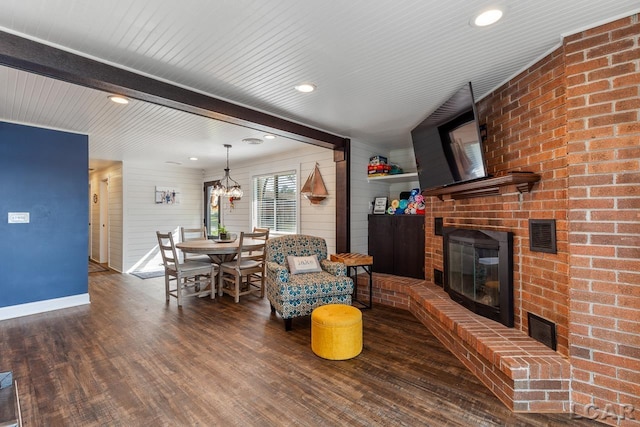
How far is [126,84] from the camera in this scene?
2.31 meters

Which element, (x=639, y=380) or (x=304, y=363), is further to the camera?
(x=304, y=363)

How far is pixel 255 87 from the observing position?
8.90 ft

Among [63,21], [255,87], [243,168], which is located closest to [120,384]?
[63,21]

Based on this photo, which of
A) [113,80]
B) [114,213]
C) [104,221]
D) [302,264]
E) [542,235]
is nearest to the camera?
[542,235]

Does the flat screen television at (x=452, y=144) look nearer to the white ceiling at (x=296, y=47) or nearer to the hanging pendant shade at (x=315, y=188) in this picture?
the white ceiling at (x=296, y=47)

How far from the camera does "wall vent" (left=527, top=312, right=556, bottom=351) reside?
6.73 feet

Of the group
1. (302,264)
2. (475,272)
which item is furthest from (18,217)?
(475,272)

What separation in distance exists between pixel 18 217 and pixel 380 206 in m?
4.85

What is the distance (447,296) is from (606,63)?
7.66 feet

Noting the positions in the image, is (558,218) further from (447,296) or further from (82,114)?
(82,114)

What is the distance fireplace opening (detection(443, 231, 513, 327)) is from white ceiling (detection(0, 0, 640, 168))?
1402mm

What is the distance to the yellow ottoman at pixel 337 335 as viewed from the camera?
2.52 metres

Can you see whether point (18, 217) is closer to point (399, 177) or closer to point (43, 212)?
point (43, 212)

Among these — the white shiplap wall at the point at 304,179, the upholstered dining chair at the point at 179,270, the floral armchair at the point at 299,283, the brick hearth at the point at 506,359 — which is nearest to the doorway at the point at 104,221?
the white shiplap wall at the point at 304,179
